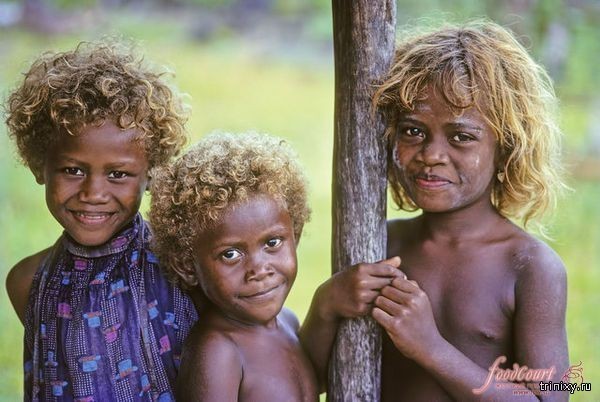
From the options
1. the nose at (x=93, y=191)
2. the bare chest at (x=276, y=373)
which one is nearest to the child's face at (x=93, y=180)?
the nose at (x=93, y=191)

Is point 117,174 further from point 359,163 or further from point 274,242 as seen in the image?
point 359,163

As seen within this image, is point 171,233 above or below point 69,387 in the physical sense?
above

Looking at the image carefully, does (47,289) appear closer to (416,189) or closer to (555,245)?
(416,189)

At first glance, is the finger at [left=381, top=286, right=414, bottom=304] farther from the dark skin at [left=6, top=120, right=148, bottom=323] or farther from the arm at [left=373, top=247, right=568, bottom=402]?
the dark skin at [left=6, top=120, right=148, bottom=323]

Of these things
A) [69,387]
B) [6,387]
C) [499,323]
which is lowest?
[6,387]

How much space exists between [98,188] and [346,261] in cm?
74

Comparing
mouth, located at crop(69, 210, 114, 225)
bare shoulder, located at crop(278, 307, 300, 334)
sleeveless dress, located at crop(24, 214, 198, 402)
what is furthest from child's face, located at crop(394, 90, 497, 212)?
mouth, located at crop(69, 210, 114, 225)

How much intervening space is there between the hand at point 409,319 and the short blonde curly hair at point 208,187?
392 mm

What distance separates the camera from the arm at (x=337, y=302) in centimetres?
234

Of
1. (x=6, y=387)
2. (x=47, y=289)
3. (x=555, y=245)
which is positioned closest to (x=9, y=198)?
(x=6, y=387)

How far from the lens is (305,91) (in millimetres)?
8477

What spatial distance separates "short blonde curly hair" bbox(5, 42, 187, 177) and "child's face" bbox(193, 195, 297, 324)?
0.42 metres

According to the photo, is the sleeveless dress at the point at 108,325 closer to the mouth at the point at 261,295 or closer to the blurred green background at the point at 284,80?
the mouth at the point at 261,295

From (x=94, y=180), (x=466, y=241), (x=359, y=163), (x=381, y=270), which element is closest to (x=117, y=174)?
(x=94, y=180)
